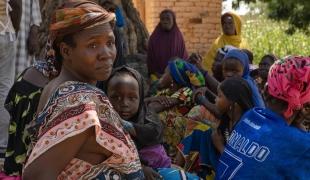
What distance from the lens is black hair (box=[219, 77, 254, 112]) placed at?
16.4 ft

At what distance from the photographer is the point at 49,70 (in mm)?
3764

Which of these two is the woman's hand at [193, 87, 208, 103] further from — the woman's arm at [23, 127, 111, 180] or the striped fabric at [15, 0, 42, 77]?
the woman's arm at [23, 127, 111, 180]

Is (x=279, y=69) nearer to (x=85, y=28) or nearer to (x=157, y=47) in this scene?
(x=85, y=28)

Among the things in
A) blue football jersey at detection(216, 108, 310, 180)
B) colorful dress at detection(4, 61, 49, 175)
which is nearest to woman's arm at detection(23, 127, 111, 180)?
blue football jersey at detection(216, 108, 310, 180)

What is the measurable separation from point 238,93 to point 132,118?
1.02 meters

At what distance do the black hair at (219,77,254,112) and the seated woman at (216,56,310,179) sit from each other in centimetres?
92

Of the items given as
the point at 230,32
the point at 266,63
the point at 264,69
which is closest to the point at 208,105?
the point at 264,69

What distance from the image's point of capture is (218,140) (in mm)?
5023

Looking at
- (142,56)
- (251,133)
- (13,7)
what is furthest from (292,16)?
(251,133)

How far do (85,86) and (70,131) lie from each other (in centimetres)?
21

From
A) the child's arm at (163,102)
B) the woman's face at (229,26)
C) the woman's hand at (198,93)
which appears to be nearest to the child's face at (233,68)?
the woman's hand at (198,93)

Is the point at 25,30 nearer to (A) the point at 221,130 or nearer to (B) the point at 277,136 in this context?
(A) the point at 221,130

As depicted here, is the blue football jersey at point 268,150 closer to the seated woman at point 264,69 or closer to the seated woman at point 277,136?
the seated woman at point 277,136

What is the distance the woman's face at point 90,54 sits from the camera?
2.93 metres
